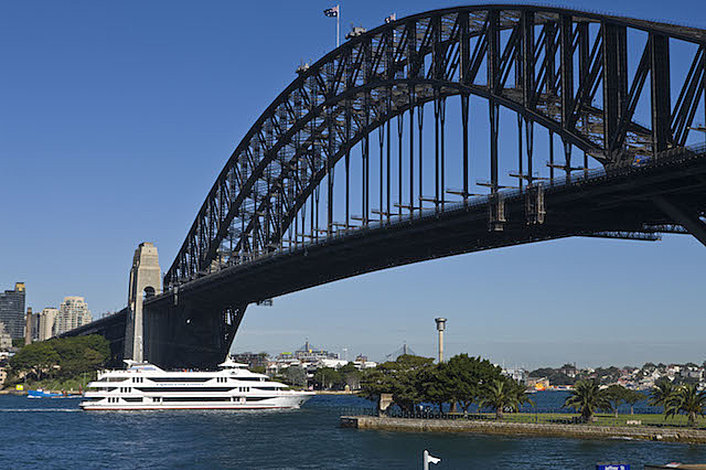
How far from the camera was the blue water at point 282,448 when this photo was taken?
242 ft

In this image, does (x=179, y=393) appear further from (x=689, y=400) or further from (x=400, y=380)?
(x=689, y=400)

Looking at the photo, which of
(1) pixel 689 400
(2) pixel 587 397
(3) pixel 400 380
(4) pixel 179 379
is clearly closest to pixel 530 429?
(2) pixel 587 397

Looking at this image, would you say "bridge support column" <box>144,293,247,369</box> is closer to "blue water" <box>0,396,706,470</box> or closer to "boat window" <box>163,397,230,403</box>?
"boat window" <box>163,397,230,403</box>

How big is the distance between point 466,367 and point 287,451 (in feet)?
85.8

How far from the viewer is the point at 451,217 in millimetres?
91875

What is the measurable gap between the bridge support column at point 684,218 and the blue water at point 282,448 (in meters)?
15.9

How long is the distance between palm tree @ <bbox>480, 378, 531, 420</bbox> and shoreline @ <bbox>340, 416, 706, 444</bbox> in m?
5.29

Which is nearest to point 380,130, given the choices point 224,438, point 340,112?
point 340,112

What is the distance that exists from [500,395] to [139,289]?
335ft

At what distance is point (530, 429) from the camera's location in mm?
92500

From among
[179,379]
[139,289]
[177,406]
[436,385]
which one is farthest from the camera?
[139,289]

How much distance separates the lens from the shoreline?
270 ft

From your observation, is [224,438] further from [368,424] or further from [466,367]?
[466,367]

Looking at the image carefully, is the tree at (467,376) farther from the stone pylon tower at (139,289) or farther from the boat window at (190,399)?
the stone pylon tower at (139,289)
